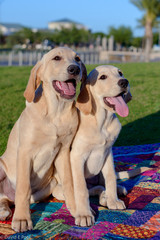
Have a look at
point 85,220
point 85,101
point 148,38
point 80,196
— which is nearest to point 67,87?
point 85,101

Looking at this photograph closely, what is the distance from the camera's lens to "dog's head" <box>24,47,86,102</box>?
10.2 ft

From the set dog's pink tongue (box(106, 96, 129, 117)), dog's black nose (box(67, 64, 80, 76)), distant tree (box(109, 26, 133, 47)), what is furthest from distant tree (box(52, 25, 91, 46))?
dog's black nose (box(67, 64, 80, 76))

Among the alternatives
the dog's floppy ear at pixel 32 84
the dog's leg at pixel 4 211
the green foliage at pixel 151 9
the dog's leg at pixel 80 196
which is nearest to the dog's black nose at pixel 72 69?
the dog's floppy ear at pixel 32 84

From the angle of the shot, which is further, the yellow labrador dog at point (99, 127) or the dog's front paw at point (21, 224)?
the yellow labrador dog at point (99, 127)

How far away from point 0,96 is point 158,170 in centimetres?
627

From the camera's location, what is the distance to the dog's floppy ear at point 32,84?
10.4ft

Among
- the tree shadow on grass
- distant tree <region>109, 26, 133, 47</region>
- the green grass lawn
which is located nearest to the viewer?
the tree shadow on grass

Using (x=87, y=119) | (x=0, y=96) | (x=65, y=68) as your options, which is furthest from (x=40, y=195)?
(x=0, y=96)

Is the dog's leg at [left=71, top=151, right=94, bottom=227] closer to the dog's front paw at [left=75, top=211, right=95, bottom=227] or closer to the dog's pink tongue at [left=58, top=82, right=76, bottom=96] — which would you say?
the dog's front paw at [left=75, top=211, right=95, bottom=227]

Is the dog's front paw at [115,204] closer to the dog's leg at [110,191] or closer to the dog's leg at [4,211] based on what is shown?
the dog's leg at [110,191]

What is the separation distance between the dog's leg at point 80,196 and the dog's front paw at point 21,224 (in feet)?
1.39

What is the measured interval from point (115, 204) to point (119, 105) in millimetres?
985

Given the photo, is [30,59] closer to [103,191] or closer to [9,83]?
[9,83]

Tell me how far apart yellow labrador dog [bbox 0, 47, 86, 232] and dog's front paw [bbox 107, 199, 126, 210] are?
37 cm
